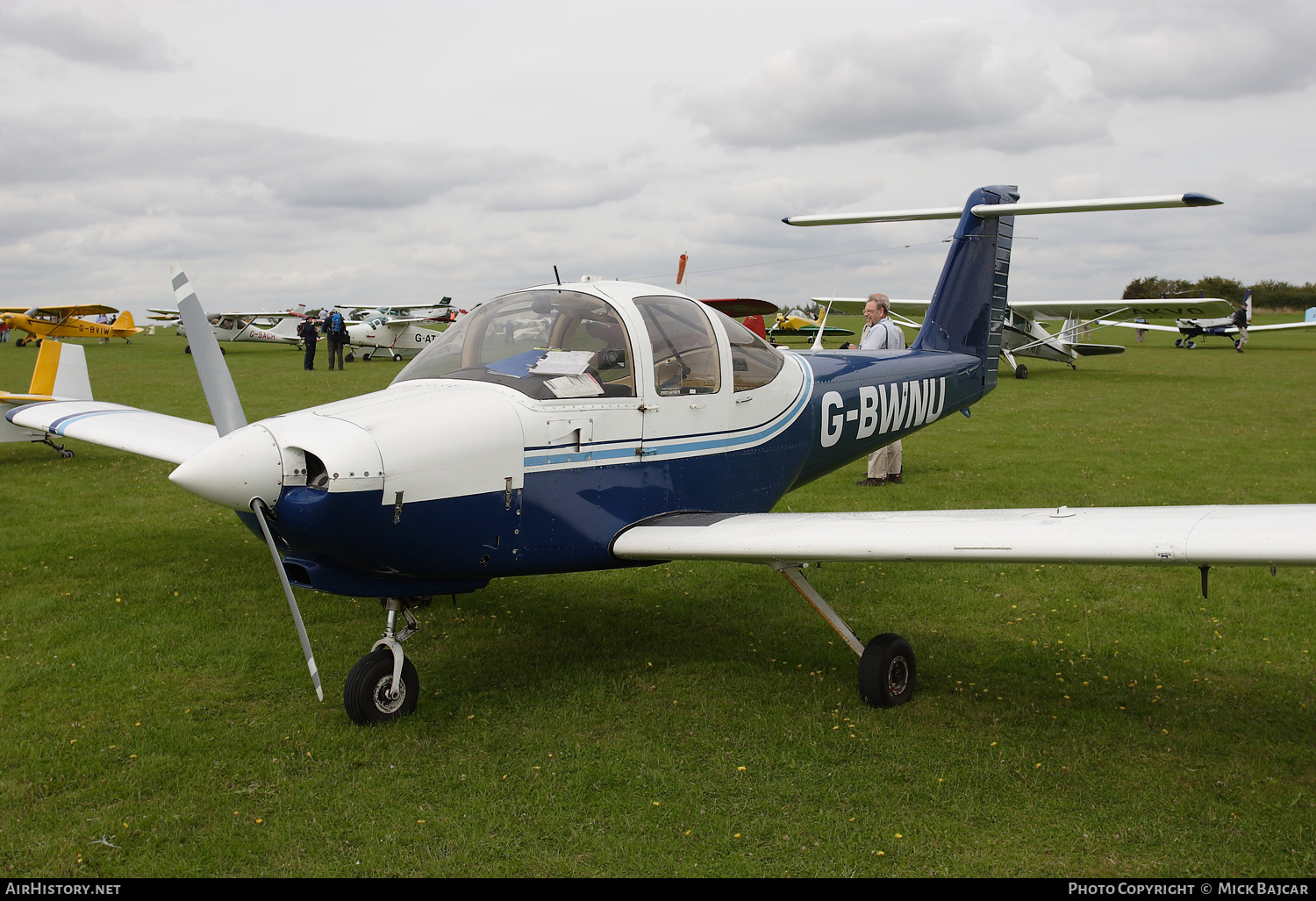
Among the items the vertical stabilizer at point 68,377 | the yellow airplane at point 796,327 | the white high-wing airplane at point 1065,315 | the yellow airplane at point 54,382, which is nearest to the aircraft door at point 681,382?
the yellow airplane at point 54,382

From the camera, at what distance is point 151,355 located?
118 feet

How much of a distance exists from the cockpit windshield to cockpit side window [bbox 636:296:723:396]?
22 centimetres

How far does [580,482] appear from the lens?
4.82 metres

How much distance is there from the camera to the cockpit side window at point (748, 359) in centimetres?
566

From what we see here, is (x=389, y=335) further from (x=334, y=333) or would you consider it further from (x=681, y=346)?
(x=681, y=346)

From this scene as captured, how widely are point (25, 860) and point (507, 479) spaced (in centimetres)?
244

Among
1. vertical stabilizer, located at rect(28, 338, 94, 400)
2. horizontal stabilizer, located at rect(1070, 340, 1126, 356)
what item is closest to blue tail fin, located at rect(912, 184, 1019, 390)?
vertical stabilizer, located at rect(28, 338, 94, 400)

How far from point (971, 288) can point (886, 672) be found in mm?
4906

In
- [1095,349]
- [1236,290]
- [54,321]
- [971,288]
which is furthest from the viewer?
[1236,290]

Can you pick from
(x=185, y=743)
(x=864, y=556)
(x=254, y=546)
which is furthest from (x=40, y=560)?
(x=864, y=556)

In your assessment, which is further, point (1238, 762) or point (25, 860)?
point (1238, 762)

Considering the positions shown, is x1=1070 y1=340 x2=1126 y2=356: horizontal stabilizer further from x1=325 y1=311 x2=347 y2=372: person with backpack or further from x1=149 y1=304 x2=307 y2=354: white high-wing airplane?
x1=149 y1=304 x2=307 y2=354: white high-wing airplane

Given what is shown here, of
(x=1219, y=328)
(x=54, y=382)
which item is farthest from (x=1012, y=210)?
(x=1219, y=328)
